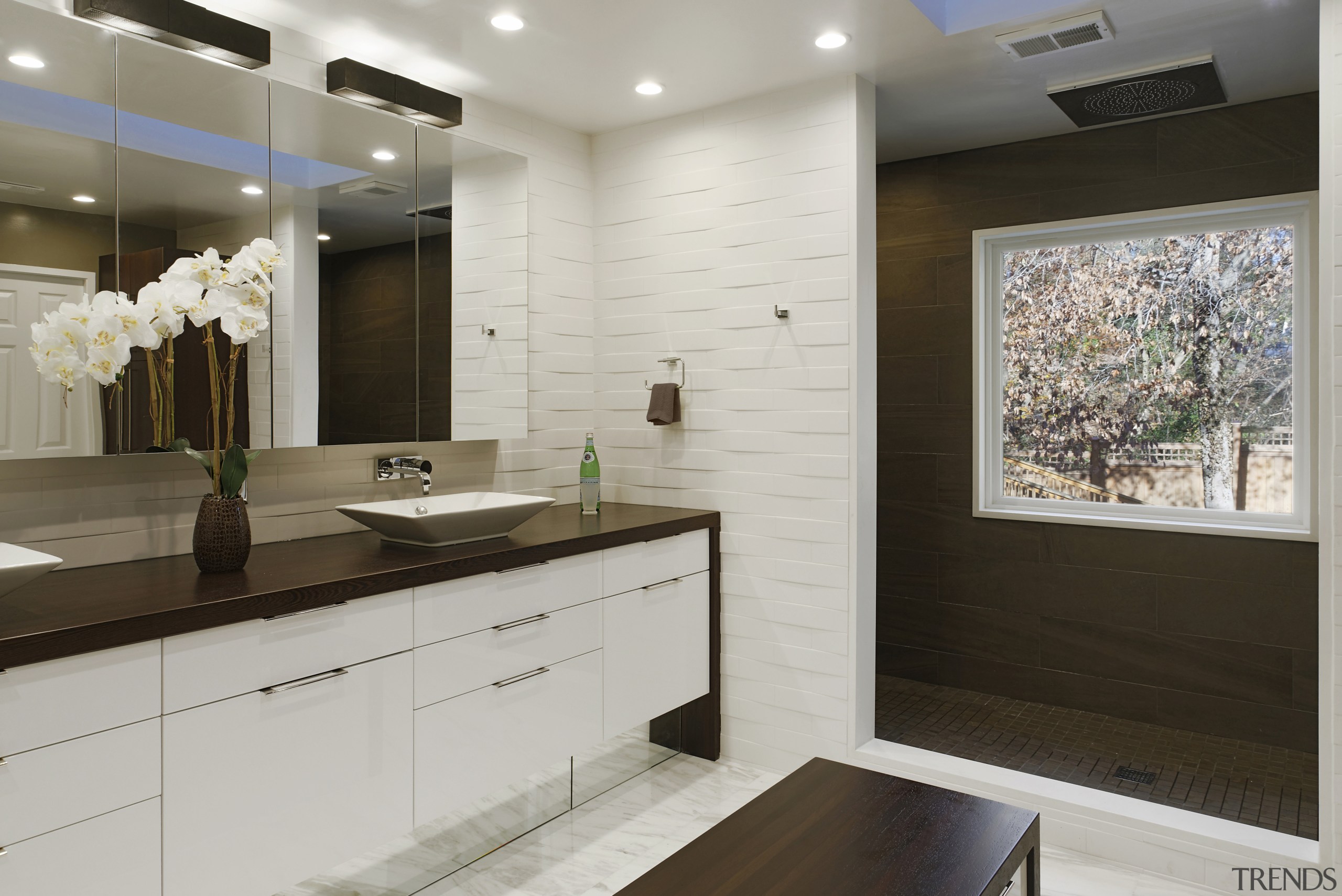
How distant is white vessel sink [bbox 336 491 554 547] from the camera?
246 centimetres

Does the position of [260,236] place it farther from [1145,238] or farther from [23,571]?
[1145,238]

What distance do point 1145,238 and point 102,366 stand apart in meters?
3.77

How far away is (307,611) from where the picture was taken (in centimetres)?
200

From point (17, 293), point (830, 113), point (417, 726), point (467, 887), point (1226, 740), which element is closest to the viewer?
point (17, 293)

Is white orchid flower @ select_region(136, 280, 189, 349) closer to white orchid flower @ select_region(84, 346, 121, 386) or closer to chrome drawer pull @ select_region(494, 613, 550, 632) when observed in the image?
white orchid flower @ select_region(84, 346, 121, 386)

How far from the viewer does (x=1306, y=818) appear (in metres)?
2.76

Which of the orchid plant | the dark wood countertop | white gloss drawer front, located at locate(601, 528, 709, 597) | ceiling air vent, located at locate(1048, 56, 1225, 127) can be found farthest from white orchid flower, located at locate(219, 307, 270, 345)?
ceiling air vent, located at locate(1048, 56, 1225, 127)

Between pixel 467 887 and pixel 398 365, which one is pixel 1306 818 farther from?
pixel 398 365

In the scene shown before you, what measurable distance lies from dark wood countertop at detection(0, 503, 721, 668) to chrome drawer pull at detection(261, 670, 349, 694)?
0.54ft

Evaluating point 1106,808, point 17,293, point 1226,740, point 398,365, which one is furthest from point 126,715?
point 1226,740

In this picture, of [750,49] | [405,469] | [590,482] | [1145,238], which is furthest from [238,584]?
[1145,238]

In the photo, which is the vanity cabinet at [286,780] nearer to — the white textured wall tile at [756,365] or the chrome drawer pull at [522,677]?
the chrome drawer pull at [522,677]

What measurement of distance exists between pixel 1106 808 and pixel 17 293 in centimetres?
330

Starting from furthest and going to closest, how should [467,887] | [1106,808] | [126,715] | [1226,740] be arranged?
[1226,740], [1106,808], [467,887], [126,715]
